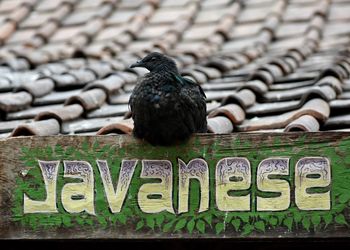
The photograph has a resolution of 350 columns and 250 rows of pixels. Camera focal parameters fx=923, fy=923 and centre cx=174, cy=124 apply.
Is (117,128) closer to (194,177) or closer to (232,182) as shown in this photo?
(194,177)

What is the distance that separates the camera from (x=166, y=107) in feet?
11.4

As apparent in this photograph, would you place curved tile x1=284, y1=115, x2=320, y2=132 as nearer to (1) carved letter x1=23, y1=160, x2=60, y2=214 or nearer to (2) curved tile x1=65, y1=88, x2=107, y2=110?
(1) carved letter x1=23, y1=160, x2=60, y2=214

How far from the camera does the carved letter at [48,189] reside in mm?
3648

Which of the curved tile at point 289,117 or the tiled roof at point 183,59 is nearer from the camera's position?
the curved tile at point 289,117

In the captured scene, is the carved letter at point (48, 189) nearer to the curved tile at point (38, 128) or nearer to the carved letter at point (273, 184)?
the curved tile at point (38, 128)

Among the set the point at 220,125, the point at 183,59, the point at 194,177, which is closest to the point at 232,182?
the point at 194,177

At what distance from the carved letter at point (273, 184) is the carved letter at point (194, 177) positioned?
0.20 metres

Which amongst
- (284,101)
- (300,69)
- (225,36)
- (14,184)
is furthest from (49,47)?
(14,184)

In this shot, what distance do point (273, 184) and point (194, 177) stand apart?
0.30m

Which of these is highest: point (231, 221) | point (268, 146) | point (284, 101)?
point (284, 101)

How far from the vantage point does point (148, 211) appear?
358 centimetres

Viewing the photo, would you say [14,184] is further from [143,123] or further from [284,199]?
[284,199]

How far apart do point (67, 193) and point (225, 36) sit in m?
3.60

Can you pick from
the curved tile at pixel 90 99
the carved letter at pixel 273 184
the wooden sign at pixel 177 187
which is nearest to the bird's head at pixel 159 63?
the wooden sign at pixel 177 187
